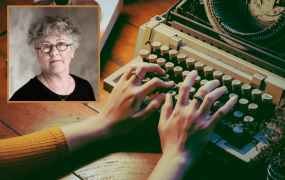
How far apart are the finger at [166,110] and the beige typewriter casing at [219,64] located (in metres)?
0.10

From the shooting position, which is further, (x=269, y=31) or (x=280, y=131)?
(x=269, y=31)

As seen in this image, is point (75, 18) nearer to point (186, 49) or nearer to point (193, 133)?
point (186, 49)

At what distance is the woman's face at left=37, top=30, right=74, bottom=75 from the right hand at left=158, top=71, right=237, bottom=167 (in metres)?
0.46

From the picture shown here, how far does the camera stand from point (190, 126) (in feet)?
2.93

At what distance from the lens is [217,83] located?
992mm

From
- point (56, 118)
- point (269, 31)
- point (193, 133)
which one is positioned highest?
point (269, 31)

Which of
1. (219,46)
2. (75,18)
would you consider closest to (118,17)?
(75,18)

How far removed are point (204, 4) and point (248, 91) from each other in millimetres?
441

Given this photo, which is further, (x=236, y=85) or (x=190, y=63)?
(x=190, y=63)

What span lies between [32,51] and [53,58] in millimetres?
98

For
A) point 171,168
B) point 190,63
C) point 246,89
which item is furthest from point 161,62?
point 171,168

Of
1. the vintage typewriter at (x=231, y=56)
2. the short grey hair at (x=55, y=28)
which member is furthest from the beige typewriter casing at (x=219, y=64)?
the short grey hair at (x=55, y=28)

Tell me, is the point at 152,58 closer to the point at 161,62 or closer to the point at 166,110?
the point at 161,62

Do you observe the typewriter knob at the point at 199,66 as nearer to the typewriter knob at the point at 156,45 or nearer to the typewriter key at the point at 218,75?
the typewriter key at the point at 218,75
